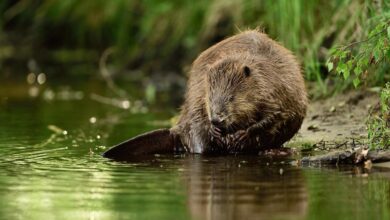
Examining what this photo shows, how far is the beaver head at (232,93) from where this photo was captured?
6.00m

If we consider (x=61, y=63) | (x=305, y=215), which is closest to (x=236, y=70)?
(x=305, y=215)

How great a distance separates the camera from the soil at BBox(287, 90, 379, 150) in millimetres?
6461

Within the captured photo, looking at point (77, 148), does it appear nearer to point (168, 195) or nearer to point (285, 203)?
point (168, 195)

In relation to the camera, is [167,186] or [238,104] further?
[238,104]

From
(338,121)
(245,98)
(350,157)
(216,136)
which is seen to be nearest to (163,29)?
(338,121)

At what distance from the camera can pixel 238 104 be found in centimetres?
604

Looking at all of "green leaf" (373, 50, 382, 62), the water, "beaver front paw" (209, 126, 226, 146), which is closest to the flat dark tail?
the water

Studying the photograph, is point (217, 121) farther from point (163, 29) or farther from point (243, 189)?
point (163, 29)

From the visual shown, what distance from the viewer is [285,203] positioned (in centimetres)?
425

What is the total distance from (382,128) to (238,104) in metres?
0.82

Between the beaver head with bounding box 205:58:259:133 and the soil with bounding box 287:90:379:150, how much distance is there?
20.4 inches

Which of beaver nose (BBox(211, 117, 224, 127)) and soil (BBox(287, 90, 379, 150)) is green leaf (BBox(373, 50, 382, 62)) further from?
beaver nose (BBox(211, 117, 224, 127))

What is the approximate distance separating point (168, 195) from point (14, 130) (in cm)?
346

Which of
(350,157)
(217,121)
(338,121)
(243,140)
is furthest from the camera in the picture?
(338,121)
